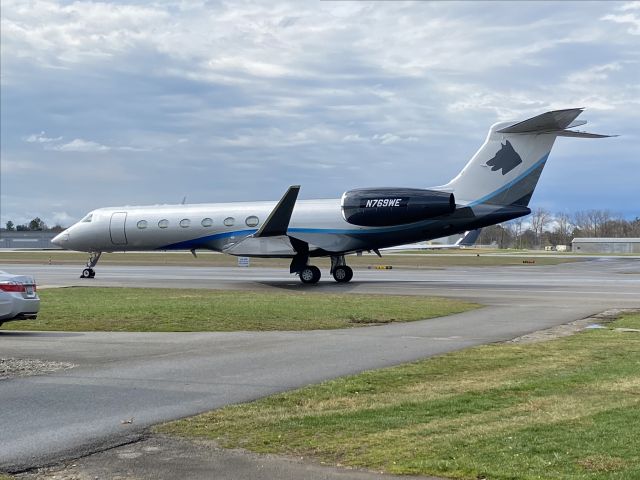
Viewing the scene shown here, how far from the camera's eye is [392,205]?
30.5 meters

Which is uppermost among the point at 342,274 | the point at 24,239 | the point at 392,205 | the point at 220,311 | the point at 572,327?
the point at 24,239

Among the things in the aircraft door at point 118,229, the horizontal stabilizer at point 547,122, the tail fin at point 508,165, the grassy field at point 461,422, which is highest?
the horizontal stabilizer at point 547,122

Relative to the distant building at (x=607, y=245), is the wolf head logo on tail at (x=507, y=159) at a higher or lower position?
higher

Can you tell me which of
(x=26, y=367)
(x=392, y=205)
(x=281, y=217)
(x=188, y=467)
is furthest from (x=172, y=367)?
(x=392, y=205)

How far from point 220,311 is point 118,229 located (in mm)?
18070

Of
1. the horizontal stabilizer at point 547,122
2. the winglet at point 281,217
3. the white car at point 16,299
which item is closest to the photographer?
the white car at point 16,299

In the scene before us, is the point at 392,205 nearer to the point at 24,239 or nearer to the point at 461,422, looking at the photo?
the point at 461,422

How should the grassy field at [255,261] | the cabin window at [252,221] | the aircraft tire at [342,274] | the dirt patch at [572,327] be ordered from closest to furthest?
the dirt patch at [572,327] < the cabin window at [252,221] < the aircraft tire at [342,274] < the grassy field at [255,261]

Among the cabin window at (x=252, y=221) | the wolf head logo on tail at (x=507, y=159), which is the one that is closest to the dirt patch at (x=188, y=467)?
the wolf head logo on tail at (x=507, y=159)

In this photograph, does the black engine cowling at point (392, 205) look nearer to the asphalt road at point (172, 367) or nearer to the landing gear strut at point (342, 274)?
the landing gear strut at point (342, 274)

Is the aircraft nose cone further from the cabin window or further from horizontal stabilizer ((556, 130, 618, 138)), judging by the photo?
horizontal stabilizer ((556, 130, 618, 138))

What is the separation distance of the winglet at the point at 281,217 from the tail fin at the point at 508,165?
6.76 meters

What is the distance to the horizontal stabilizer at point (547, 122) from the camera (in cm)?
2791

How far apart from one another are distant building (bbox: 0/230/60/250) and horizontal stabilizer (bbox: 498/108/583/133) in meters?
Answer: 112
